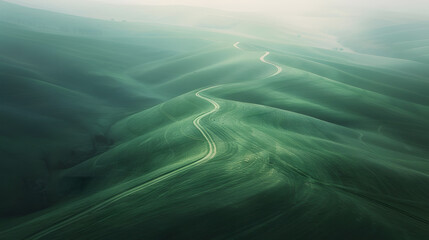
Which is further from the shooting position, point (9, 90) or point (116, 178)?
point (9, 90)

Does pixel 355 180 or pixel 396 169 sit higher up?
pixel 355 180

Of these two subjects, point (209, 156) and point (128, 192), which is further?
point (209, 156)

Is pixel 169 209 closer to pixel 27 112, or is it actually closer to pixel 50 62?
pixel 27 112

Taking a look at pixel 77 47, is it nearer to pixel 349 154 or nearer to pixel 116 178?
pixel 116 178

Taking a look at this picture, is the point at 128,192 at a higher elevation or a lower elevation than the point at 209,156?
lower

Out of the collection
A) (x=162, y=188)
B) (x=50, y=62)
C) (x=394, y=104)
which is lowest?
(x=394, y=104)

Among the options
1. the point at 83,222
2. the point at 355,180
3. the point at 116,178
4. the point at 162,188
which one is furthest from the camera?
the point at 116,178

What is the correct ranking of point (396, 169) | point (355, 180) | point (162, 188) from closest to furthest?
1. point (162, 188)
2. point (355, 180)
3. point (396, 169)

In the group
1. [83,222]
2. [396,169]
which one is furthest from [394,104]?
[83,222]
